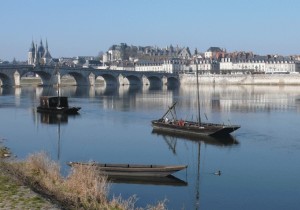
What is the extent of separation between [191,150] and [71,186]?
14.8 metres

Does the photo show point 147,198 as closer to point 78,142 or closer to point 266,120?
point 78,142

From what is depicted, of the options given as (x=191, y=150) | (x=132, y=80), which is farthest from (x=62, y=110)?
(x=132, y=80)

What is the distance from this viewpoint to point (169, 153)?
29.7 metres

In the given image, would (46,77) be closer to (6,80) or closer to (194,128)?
(6,80)

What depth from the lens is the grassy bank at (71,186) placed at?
15.2 metres

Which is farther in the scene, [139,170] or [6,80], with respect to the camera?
[6,80]

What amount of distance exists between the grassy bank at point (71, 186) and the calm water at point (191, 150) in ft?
7.76

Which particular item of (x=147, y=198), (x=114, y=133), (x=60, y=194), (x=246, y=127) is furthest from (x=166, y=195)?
(x=246, y=127)

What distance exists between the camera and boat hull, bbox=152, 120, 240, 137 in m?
35.8

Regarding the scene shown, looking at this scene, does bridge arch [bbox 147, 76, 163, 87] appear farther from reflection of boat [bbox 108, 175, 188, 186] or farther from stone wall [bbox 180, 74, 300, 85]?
reflection of boat [bbox 108, 175, 188, 186]

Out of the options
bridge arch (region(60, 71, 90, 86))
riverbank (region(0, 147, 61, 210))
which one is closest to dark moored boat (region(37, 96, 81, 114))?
riverbank (region(0, 147, 61, 210))

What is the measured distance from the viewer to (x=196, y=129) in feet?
120

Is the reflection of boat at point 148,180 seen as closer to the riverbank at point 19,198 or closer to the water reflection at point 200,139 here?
the riverbank at point 19,198

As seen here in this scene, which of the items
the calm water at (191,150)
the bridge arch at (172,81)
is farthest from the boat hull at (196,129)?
the bridge arch at (172,81)
